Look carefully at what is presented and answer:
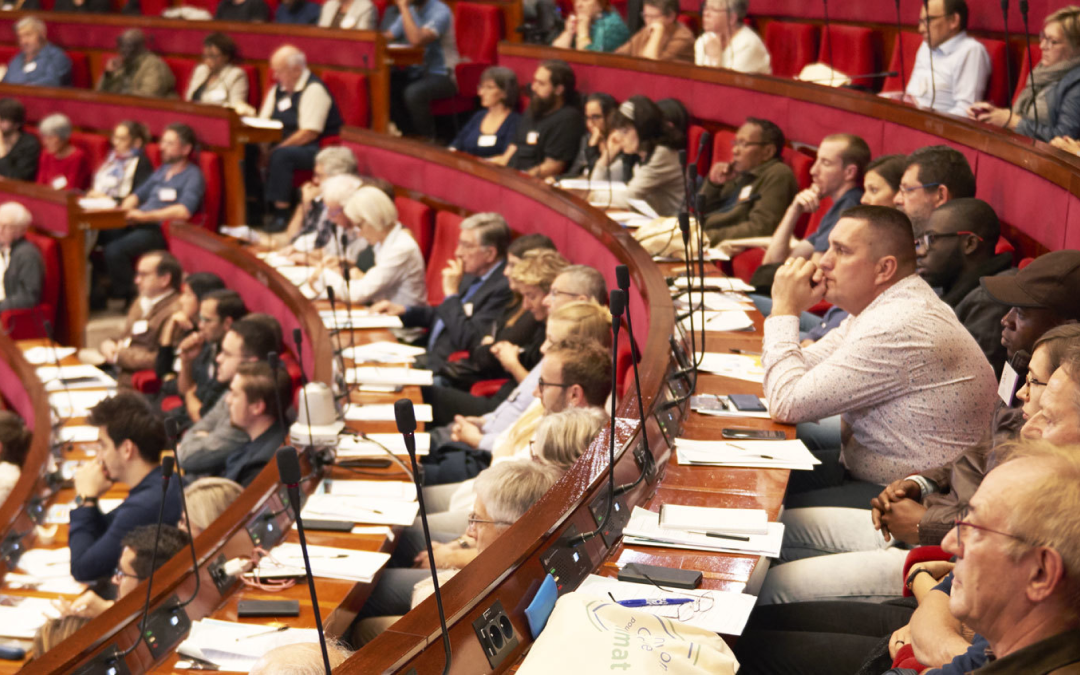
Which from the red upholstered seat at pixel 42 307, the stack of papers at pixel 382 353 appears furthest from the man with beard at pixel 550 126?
the red upholstered seat at pixel 42 307

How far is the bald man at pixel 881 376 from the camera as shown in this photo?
187cm

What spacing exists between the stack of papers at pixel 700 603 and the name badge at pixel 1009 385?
594mm

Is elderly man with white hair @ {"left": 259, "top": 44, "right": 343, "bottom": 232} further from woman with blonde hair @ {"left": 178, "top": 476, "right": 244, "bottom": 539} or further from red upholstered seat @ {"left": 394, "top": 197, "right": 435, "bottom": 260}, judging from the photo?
woman with blonde hair @ {"left": 178, "top": 476, "right": 244, "bottom": 539}

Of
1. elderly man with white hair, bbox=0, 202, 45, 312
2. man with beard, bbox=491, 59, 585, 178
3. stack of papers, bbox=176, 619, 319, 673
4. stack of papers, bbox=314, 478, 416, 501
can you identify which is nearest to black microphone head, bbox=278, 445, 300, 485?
stack of papers, bbox=176, 619, 319, 673

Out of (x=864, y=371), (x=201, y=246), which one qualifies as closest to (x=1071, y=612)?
(x=864, y=371)

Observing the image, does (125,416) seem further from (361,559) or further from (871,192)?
(871,192)

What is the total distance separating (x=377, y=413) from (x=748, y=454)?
1.02 m

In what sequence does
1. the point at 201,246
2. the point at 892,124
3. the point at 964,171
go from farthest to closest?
the point at 201,246
the point at 892,124
the point at 964,171

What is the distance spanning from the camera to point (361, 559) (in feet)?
6.31

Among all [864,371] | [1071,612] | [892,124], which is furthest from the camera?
[892,124]

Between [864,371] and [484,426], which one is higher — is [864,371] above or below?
above

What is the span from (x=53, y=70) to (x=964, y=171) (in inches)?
217

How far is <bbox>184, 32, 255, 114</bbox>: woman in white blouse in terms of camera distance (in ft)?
19.2

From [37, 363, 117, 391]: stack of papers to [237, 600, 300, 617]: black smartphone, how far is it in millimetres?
2240
